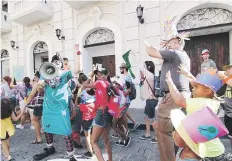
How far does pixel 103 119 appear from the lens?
9.59 ft

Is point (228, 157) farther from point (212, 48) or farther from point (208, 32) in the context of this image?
point (208, 32)

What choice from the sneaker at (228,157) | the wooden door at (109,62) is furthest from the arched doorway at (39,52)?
the sneaker at (228,157)

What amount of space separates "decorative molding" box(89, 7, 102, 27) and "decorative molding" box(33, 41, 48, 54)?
12.2ft

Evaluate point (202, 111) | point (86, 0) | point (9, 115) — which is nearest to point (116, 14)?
point (86, 0)

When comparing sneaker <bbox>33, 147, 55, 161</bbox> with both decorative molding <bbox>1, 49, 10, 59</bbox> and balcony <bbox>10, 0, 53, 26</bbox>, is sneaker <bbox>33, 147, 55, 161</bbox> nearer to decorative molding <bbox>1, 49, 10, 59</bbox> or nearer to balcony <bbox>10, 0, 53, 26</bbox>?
balcony <bbox>10, 0, 53, 26</bbox>

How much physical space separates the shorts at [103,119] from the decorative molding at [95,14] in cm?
670

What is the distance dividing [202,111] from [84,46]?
8532mm

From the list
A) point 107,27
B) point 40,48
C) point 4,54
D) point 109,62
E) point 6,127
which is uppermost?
point 107,27

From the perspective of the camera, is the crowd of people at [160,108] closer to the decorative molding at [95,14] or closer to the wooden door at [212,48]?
the wooden door at [212,48]

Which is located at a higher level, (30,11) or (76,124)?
(30,11)

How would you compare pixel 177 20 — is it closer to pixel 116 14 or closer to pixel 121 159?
pixel 116 14

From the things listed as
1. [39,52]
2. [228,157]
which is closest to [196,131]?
[228,157]

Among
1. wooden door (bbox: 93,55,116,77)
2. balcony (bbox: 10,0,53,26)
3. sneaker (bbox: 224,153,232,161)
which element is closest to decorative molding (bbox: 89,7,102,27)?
wooden door (bbox: 93,55,116,77)

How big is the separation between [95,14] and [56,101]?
644 centimetres
